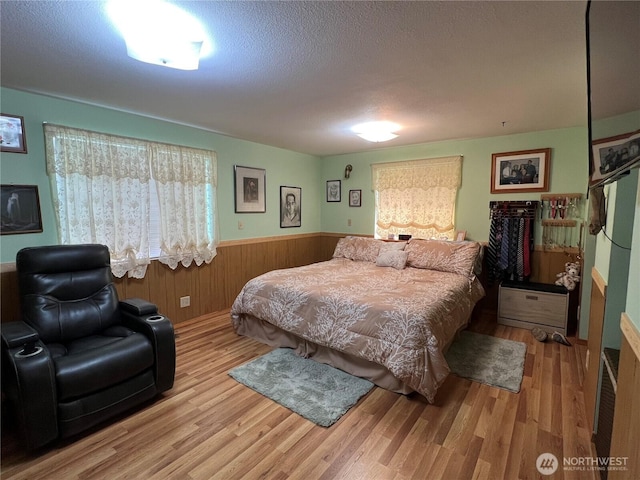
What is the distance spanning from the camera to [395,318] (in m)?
2.32

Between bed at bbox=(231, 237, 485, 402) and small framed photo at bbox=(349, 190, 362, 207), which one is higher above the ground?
small framed photo at bbox=(349, 190, 362, 207)

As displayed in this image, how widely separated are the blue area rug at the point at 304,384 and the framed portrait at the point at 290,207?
246cm

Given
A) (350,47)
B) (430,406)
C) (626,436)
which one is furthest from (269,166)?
(626,436)

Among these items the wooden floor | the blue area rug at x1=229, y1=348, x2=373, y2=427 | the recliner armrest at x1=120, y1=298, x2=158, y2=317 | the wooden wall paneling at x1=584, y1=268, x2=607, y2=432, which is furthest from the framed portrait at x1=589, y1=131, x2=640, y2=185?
the recliner armrest at x1=120, y1=298, x2=158, y2=317

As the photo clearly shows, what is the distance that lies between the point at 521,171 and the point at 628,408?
10.7ft

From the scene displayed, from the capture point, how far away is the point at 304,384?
2.45 meters

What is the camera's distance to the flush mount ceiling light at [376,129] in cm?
336

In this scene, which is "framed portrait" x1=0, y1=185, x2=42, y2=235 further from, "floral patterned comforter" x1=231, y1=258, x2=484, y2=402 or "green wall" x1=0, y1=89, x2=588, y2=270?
"floral patterned comforter" x1=231, y1=258, x2=484, y2=402

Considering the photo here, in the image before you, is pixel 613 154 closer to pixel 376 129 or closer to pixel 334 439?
pixel 334 439

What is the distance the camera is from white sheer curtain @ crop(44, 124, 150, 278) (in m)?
2.69

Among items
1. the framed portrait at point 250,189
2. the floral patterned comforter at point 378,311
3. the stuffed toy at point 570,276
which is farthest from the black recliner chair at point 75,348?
the stuffed toy at point 570,276

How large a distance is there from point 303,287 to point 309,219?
2.57 m

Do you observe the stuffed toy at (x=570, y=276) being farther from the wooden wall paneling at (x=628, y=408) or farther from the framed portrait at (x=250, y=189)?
the framed portrait at (x=250, y=189)

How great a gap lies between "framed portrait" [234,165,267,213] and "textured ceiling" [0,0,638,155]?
1.06 metres
